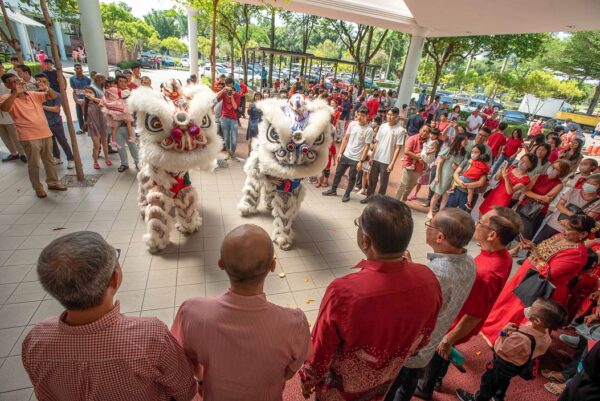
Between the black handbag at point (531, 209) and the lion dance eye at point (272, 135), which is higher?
the lion dance eye at point (272, 135)

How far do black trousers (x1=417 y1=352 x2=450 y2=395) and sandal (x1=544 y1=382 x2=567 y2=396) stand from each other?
114 centimetres

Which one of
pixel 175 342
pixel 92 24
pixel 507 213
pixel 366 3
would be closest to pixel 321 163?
pixel 507 213

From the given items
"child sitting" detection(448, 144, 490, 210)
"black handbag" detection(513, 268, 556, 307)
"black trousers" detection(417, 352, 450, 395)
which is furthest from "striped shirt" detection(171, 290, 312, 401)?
"child sitting" detection(448, 144, 490, 210)

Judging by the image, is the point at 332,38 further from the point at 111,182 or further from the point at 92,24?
the point at 111,182

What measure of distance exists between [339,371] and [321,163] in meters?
2.90

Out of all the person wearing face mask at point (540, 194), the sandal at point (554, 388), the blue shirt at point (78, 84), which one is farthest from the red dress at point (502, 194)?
the blue shirt at point (78, 84)

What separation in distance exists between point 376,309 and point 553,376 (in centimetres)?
288

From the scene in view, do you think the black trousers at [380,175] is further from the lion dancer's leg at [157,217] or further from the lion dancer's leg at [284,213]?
the lion dancer's leg at [157,217]

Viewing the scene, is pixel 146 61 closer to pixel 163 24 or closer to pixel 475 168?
pixel 163 24

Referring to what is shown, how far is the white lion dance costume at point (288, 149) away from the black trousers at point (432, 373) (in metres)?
2.41

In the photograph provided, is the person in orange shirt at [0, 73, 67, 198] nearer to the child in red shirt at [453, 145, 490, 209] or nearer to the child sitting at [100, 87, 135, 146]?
the child sitting at [100, 87, 135, 146]

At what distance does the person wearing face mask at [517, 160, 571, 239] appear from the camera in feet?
15.1

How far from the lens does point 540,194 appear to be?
15.7 ft

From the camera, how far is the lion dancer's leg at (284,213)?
4.43m
